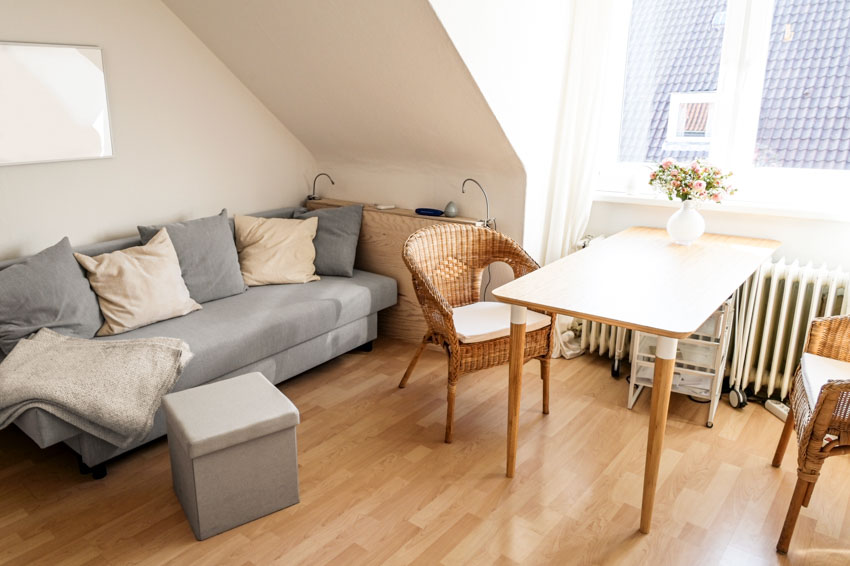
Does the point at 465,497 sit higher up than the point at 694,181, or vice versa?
the point at 694,181

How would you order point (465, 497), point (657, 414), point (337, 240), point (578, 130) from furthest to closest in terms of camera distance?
point (337, 240), point (578, 130), point (465, 497), point (657, 414)

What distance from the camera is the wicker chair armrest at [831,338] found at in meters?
2.35

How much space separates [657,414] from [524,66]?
1842 millimetres

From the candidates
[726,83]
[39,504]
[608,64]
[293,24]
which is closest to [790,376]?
[726,83]

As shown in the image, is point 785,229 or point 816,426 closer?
point 816,426

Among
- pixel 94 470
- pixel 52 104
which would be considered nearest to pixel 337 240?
pixel 52 104

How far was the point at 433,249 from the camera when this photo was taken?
305 cm

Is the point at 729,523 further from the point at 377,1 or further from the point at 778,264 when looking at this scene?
the point at 377,1

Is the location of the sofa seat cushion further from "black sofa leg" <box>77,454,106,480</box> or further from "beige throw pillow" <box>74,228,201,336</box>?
"black sofa leg" <box>77,454,106,480</box>

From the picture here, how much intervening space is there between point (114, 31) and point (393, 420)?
225 centimetres

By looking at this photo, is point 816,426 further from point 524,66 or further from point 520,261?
point 524,66

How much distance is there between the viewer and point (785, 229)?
121 inches

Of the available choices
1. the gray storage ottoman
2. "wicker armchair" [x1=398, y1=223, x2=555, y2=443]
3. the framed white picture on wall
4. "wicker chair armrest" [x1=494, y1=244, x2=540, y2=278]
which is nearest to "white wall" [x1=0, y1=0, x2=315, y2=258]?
the framed white picture on wall

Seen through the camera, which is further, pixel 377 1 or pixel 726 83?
pixel 726 83
